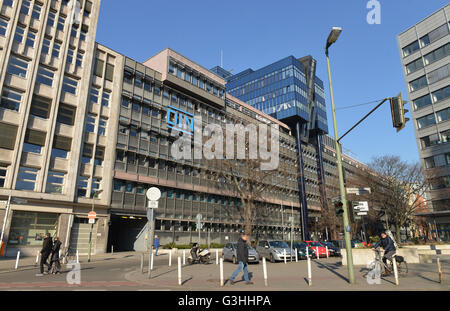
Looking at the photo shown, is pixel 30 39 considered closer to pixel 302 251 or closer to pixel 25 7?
pixel 25 7

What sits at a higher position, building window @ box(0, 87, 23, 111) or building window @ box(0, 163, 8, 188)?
building window @ box(0, 87, 23, 111)

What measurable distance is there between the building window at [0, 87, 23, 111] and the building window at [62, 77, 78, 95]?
159 inches

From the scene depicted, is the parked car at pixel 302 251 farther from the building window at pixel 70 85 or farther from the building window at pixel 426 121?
the building window at pixel 426 121

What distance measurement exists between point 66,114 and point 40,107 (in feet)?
7.25

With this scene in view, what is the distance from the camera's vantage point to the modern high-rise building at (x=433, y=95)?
46094mm

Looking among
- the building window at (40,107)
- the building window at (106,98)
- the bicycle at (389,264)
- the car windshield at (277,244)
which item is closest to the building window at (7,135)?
the building window at (40,107)

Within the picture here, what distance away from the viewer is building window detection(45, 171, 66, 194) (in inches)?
1024

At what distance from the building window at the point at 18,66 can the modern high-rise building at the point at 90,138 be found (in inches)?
3.2

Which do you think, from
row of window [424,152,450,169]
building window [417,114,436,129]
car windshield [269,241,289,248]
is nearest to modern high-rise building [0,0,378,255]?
car windshield [269,241,289,248]

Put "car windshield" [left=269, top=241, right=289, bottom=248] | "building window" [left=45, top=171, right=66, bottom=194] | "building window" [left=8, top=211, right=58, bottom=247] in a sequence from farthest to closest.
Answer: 1. "building window" [left=45, top=171, right=66, bottom=194]
2. "building window" [left=8, top=211, right=58, bottom=247]
3. "car windshield" [left=269, top=241, right=289, bottom=248]

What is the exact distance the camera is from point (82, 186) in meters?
28.2

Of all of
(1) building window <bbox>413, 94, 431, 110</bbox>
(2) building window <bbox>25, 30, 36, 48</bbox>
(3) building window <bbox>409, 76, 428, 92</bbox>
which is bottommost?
(2) building window <bbox>25, 30, 36, 48</bbox>

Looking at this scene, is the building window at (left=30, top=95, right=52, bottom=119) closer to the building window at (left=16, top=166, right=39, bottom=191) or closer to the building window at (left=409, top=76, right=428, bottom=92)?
the building window at (left=16, top=166, right=39, bottom=191)

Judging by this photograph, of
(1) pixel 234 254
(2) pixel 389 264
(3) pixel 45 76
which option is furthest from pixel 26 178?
(2) pixel 389 264
